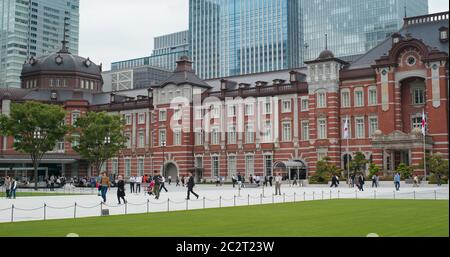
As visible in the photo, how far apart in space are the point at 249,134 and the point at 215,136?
16.2 feet

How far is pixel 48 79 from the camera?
7962 cm

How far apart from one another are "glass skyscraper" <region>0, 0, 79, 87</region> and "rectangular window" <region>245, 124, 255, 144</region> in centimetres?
3810

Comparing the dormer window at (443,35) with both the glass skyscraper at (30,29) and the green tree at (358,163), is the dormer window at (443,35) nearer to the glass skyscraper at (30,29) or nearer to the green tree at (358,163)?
the green tree at (358,163)

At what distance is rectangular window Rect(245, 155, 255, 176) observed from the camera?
65.4m

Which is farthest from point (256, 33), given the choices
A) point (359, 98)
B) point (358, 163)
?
point (358, 163)

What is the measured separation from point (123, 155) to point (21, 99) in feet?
51.2

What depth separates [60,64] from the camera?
80.1m

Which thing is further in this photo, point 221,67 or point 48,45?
point 221,67

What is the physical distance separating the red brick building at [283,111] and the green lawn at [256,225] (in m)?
→ 34.4

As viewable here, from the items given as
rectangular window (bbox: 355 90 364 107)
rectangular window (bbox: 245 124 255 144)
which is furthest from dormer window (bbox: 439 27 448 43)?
rectangular window (bbox: 245 124 255 144)

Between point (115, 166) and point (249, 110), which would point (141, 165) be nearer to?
point (115, 166)
